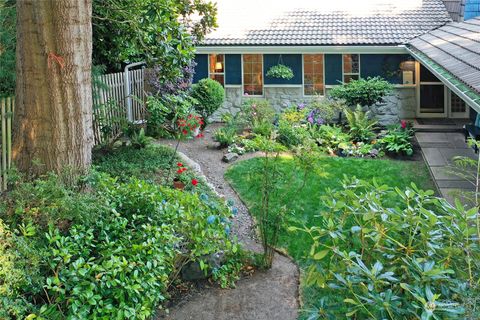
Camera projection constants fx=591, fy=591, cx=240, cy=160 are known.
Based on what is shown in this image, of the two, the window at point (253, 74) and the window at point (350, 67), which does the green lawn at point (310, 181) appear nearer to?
the window at point (350, 67)

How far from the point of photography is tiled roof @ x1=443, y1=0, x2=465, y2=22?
17395 mm

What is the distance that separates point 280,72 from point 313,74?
107 centimetres

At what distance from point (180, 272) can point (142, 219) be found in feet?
4.30

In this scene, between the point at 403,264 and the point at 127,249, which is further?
the point at 127,249

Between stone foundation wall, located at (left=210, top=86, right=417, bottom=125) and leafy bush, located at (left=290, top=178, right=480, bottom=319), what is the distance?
13590mm

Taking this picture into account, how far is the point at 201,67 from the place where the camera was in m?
18.9

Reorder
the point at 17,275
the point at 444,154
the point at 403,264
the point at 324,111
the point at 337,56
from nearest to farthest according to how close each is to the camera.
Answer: the point at 403,264 → the point at 17,275 → the point at 444,154 → the point at 324,111 → the point at 337,56

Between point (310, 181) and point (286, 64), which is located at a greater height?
point (286, 64)

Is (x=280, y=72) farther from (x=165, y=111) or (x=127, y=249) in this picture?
(x=127, y=249)

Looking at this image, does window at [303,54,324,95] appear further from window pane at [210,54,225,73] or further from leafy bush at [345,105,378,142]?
window pane at [210,54,225,73]

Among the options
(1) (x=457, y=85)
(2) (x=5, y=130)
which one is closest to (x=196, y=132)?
(2) (x=5, y=130)

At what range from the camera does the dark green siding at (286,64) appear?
60.1 ft

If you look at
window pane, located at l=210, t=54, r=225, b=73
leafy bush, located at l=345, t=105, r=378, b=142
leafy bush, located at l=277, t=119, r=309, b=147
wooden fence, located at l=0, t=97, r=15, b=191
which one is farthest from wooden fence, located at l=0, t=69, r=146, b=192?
leafy bush, located at l=345, t=105, r=378, b=142

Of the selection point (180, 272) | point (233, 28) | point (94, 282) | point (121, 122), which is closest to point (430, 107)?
point (233, 28)
